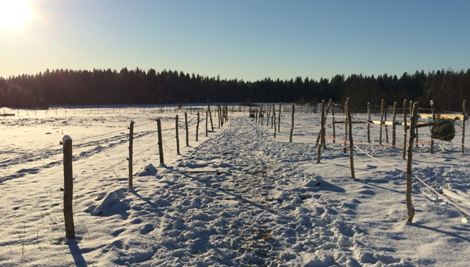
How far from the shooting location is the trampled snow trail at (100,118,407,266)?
364 centimetres

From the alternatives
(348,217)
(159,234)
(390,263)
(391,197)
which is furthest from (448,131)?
(159,234)

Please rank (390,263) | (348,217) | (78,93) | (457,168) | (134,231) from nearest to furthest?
(390,263), (134,231), (348,217), (457,168), (78,93)

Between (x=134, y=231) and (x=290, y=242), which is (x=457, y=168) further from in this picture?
(x=134, y=231)

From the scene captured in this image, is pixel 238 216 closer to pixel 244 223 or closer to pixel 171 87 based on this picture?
pixel 244 223

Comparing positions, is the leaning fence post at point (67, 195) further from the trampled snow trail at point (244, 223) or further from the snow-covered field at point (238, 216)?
the trampled snow trail at point (244, 223)

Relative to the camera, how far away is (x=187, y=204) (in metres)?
5.59

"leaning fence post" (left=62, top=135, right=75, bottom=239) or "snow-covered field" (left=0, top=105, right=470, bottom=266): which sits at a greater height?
"leaning fence post" (left=62, top=135, right=75, bottom=239)

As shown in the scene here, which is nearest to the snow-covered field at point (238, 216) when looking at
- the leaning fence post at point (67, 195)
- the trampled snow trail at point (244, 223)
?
the trampled snow trail at point (244, 223)

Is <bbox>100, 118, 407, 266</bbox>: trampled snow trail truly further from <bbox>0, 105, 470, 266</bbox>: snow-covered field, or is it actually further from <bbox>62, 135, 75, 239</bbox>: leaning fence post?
<bbox>62, 135, 75, 239</bbox>: leaning fence post

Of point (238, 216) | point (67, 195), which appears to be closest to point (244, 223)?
point (238, 216)

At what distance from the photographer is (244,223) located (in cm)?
470

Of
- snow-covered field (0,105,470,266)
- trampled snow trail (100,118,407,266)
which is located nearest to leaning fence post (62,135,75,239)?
snow-covered field (0,105,470,266)

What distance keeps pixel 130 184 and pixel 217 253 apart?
12.5 ft

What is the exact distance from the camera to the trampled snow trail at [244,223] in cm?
364
